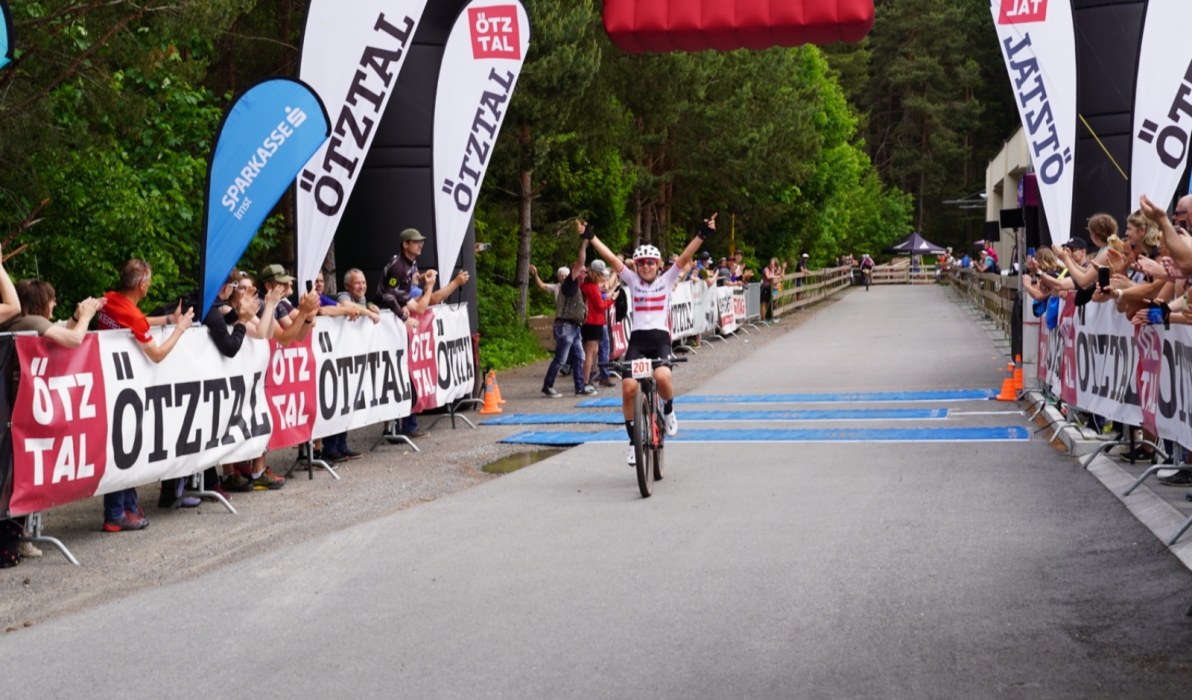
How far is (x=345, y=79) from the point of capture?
14.0 metres

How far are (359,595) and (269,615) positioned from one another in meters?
0.56

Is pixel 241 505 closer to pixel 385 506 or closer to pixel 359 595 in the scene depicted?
pixel 385 506

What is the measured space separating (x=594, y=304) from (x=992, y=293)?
1836 cm

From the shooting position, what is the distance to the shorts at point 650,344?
1180cm

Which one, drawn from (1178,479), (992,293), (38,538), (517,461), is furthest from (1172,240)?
(992,293)

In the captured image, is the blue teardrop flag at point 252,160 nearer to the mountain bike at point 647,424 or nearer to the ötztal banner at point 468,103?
the mountain bike at point 647,424

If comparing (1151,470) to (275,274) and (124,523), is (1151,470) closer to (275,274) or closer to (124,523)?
(275,274)

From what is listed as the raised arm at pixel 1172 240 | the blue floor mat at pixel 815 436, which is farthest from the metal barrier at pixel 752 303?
the raised arm at pixel 1172 240

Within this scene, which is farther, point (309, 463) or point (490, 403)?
point (490, 403)

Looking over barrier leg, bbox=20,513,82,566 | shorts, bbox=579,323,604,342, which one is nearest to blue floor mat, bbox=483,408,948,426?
shorts, bbox=579,323,604,342

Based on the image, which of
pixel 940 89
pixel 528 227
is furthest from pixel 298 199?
pixel 940 89

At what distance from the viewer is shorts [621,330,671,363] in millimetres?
11797

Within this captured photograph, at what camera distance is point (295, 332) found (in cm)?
1155

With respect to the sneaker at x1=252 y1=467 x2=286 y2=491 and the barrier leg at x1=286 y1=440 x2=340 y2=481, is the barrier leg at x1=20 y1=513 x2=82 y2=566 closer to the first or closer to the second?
the sneaker at x1=252 y1=467 x2=286 y2=491
